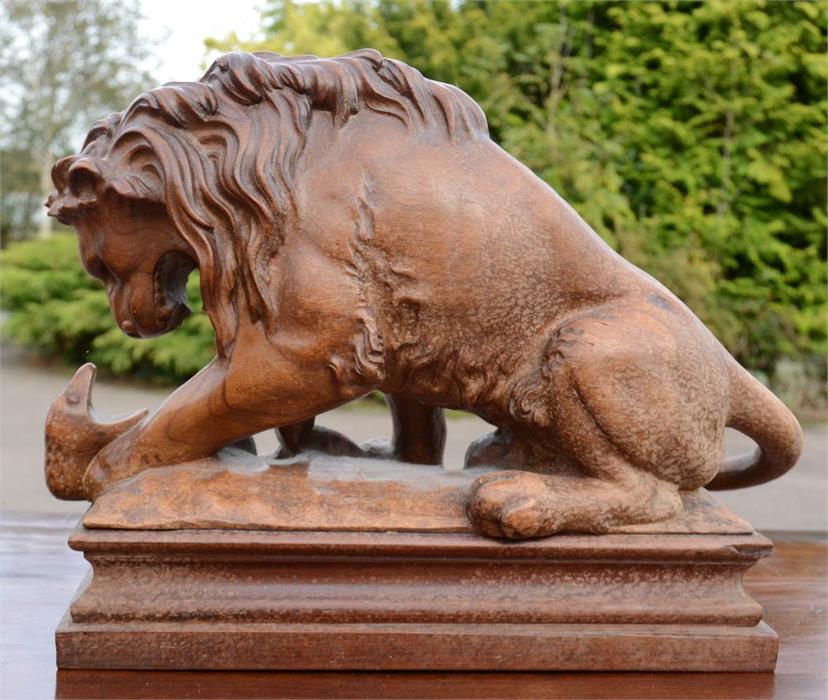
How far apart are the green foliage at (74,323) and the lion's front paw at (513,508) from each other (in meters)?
4.19

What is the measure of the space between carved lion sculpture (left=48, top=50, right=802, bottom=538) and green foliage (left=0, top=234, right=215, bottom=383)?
402 centimetres

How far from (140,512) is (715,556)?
772mm

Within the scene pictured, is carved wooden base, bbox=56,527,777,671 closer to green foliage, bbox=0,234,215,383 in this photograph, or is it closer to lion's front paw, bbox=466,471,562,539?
lion's front paw, bbox=466,471,562,539

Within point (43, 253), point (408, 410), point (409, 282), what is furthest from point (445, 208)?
point (43, 253)

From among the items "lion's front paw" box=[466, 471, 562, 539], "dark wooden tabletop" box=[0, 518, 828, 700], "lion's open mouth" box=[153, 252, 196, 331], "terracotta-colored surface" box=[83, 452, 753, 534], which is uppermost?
"lion's open mouth" box=[153, 252, 196, 331]

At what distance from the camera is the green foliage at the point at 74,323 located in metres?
5.47

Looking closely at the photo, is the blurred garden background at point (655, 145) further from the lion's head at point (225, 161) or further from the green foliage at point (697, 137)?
the lion's head at point (225, 161)

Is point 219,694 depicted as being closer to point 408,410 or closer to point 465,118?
point 408,410

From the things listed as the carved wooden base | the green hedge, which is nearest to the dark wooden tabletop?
the carved wooden base

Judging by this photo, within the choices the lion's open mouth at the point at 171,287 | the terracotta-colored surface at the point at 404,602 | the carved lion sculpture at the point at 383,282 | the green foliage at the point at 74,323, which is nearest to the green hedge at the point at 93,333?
the green foliage at the point at 74,323

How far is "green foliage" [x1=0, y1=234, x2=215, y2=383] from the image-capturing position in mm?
5473

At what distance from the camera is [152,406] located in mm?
4918

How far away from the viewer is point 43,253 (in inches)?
244

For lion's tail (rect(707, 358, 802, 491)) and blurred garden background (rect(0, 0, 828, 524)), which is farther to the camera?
blurred garden background (rect(0, 0, 828, 524))
